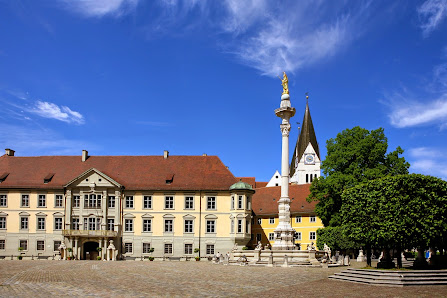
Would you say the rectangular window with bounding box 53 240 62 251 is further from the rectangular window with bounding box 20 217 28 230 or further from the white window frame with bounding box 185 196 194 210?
the white window frame with bounding box 185 196 194 210

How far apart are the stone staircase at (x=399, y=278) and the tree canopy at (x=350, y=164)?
2250cm

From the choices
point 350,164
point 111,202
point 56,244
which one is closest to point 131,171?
point 111,202

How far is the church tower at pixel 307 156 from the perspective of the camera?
387 feet

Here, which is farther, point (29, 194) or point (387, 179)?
point (29, 194)

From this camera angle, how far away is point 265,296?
58.1 feet

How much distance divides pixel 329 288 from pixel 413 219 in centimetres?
784

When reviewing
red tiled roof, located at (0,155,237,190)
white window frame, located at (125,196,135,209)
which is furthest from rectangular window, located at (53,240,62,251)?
white window frame, located at (125,196,135,209)

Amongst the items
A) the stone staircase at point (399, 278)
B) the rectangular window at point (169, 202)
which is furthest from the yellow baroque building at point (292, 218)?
the stone staircase at point (399, 278)

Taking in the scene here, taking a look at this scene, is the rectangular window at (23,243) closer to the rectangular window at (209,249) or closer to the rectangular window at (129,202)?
the rectangular window at (129,202)

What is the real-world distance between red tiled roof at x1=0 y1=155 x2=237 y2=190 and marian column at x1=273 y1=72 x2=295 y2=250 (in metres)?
14.3

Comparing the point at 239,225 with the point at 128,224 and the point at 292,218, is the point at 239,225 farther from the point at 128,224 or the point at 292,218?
the point at 292,218

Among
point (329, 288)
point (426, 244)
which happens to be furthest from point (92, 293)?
point (426, 244)

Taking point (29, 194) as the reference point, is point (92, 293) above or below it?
below

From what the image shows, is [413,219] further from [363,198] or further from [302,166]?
[302,166]
